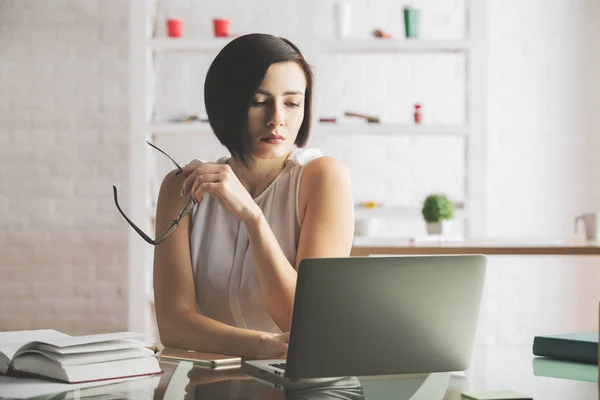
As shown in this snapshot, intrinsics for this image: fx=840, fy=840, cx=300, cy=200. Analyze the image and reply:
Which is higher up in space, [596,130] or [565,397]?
[596,130]

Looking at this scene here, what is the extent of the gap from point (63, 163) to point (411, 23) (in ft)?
6.22

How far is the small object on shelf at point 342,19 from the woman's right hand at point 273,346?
2673 millimetres

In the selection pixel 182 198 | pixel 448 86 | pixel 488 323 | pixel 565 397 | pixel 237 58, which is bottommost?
pixel 488 323

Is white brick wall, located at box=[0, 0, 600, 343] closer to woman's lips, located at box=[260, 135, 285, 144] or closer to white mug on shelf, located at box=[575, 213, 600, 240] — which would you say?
white mug on shelf, located at box=[575, 213, 600, 240]

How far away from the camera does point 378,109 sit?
4.37 meters

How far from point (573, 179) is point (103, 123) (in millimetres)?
2471

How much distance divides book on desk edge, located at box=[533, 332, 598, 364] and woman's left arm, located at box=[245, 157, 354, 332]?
52 cm

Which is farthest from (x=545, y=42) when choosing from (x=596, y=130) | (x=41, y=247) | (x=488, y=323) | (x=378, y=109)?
(x=41, y=247)

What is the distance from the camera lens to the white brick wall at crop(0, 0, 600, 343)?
4.33 metres

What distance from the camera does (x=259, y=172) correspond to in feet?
6.79

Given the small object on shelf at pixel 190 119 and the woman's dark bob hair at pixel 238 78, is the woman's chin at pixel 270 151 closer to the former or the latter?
the woman's dark bob hair at pixel 238 78

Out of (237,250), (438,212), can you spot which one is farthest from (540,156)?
(237,250)

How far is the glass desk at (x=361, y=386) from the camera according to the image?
3.63 ft

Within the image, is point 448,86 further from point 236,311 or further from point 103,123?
point 236,311
